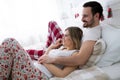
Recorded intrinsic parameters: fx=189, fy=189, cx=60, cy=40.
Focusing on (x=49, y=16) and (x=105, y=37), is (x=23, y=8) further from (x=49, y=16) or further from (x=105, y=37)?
(x=105, y=37)

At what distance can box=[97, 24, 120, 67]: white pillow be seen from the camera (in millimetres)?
1396

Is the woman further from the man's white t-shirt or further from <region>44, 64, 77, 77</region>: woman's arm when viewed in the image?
the man's white t-shirt

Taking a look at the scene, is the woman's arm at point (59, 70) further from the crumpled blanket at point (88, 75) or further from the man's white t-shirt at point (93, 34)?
the man's white t-shirt at point (93, 34)

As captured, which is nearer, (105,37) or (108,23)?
(105,37)

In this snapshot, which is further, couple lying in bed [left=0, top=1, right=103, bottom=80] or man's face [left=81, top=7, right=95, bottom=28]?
man's face [left=81, top=7, right=95, bottom=28]

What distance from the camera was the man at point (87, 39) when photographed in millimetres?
1355

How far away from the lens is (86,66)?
1.40 metres

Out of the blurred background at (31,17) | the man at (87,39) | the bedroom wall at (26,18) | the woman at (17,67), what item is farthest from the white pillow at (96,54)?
the bedroom wall at (26,18)

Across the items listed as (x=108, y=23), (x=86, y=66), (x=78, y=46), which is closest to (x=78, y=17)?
(x=108, y=23)

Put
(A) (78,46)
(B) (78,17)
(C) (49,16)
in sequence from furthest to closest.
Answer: (C) (49,16) → (B) (78,17) → (A) (78,46)

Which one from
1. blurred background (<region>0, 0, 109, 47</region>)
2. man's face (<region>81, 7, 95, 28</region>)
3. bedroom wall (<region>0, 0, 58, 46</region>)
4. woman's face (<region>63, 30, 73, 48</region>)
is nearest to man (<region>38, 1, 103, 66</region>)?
man's face (<region>81, 7, 95, 28</region>)

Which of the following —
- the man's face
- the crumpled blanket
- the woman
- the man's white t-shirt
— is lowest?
the crumpled blanket

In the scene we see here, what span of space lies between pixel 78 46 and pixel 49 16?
4.77ft

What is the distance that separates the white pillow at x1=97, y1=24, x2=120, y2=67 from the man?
0.08 m
